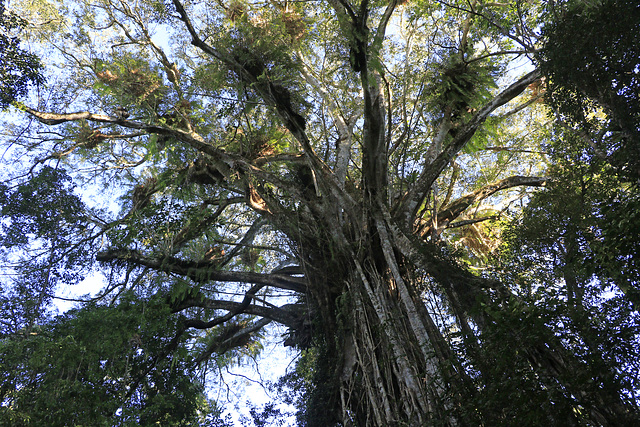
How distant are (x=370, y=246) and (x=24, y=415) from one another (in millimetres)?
4319

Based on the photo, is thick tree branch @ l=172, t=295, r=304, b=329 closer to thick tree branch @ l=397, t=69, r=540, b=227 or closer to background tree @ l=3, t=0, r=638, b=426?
background tree @ l=3, t=0, r=638, b=426

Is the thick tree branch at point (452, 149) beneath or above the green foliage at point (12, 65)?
beneath

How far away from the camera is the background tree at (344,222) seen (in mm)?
3432

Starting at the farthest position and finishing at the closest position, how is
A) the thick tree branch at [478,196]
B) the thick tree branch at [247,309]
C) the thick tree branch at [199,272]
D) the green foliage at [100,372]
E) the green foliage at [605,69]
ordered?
the thick tree branch at [247,309], the thick tree branch at [199,272], the thick tree branch at [478,196], the green foliage at [100,372], the green foliage at [605,69]

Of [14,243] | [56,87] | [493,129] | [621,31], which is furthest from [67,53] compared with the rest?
[621,31]

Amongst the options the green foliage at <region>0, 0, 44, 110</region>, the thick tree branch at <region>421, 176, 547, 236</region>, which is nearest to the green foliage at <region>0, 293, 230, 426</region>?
the green foliage at <region>0, 0, 44, 110</region>

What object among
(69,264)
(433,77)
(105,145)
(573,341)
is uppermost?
(105,145)

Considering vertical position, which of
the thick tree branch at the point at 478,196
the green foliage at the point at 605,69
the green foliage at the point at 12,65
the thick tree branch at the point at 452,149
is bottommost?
the green foliage at the point at 605,69

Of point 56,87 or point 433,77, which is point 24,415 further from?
point 433,77

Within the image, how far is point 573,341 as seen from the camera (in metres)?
3.18

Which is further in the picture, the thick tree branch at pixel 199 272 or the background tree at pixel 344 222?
the thick tree branch at pixel 199 272

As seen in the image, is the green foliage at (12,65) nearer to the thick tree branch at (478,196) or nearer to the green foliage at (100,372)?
the green foliage at (100,372)

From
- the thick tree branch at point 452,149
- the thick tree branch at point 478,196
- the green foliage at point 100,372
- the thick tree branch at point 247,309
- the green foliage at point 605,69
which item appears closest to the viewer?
the green foliage at point 605,69

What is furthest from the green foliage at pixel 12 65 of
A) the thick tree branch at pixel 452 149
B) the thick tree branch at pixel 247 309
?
the thick tree branch at pixel 452 149
